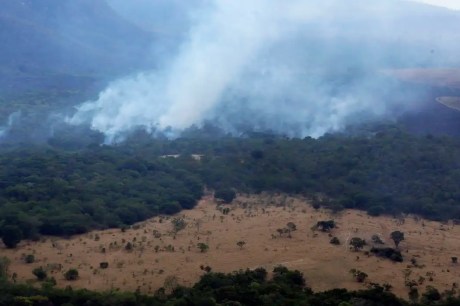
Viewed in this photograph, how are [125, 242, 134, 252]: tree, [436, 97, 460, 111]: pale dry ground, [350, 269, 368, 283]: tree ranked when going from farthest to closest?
[436, 97, 460, 111]: pale dry ground < [125, 242, 134, 252]: tree < [350, 269, 368, 283]: tree

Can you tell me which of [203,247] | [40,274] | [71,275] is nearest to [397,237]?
[203,247]

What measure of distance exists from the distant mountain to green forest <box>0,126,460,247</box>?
5019 cm

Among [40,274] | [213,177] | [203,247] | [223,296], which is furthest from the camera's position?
[213,177]

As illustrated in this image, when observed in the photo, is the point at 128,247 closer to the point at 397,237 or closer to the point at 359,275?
the point at 359,275

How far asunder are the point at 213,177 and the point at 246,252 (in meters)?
16.4

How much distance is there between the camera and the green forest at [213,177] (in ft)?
126

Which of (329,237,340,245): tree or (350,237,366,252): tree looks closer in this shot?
(350,237,366,252): tree

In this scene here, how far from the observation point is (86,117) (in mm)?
72812

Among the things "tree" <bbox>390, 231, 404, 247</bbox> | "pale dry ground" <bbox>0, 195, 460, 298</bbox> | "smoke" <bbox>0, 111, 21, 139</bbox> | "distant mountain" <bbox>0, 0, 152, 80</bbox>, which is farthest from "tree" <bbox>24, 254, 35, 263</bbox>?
"distant mountain" <bbox>0, 0, 152, 80</bbox>

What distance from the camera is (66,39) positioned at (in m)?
111

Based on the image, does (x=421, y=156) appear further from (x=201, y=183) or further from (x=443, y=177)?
(x=201, y=183)

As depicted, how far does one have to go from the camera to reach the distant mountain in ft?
335

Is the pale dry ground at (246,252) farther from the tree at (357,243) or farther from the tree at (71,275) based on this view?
the tree at (357,243)

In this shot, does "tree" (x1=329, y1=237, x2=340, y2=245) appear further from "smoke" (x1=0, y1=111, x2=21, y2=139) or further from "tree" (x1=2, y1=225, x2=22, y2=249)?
"smoke" (x1=0, y1=111, x2=21, y2=139)
